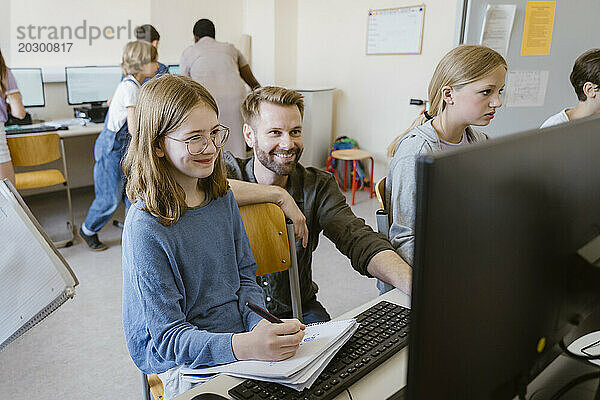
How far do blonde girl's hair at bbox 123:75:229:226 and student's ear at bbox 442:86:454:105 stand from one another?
0.94m

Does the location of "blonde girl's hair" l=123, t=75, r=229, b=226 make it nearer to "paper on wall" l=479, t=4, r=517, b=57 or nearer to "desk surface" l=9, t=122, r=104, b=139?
"paper on wall" l=479, t=4, r=517, b=57

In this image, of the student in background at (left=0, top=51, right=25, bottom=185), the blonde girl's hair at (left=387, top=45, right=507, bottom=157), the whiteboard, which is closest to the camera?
the blonde girl's hair at (left=387, top=45, right=507, bottom=157)

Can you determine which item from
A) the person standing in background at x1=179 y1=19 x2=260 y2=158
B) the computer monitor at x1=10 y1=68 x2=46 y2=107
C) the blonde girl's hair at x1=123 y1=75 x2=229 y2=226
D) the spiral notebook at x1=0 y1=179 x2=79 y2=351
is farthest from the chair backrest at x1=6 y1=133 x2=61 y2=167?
the spiral notebook at x1=0 y1=179 x2=79 y2=351

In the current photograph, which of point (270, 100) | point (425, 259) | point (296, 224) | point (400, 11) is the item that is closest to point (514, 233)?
point (425, 259)

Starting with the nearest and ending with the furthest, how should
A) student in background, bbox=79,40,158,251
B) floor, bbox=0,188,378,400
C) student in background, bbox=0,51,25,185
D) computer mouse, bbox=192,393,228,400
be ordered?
1. computer mouse, bbox=192,393,228,400
2. floor, bbox=0,188,378,400
3. student in background, bbox=0,51,25,185
4. student in background, bbox=79,40,158,251

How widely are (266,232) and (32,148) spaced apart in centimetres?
236

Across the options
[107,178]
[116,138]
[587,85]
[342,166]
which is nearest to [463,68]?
[587,85]

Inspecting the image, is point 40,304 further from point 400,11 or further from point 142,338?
point 400,11

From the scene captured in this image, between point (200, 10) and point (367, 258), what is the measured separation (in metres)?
4.56

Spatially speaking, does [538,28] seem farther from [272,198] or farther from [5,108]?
[5,108]

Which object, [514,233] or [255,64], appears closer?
[514,233]

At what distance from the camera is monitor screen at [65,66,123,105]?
4184 millimetres

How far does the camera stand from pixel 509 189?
1.77ft

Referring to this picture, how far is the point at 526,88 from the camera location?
283cm
